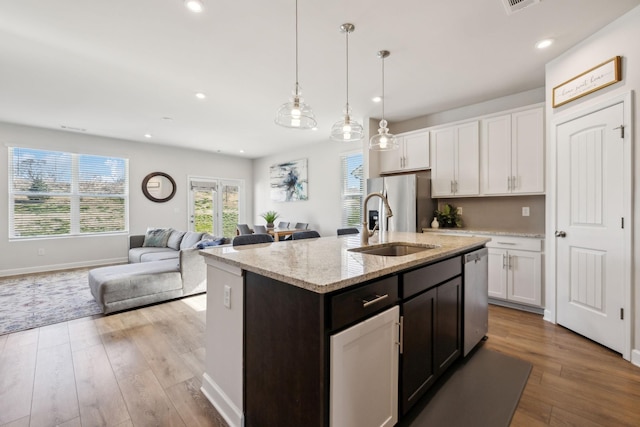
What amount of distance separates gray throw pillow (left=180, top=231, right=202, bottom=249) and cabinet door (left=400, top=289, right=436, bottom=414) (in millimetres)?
4029

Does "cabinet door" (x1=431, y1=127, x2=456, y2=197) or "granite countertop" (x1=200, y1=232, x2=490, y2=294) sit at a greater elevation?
"cabinet door" (x1=431, y1=127, x2=456, y2=197)

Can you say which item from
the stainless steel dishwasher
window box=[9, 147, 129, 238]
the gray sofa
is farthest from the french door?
the stainless steel dishwasher

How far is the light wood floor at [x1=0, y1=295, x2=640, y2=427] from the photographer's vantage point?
1645 millimetres

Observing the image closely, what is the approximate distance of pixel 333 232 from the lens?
20.5ft

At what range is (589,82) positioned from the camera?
2.53m

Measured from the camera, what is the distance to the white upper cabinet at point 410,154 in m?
4.22

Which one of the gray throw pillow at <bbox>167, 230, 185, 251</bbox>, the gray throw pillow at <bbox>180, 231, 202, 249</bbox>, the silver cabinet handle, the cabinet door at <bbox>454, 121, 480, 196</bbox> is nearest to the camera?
the silver cabinet handle

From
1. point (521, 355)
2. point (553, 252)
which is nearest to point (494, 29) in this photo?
point (553, 252)

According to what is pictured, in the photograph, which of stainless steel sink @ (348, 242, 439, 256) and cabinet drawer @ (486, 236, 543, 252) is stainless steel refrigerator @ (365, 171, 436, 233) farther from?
stainless steel sink @ (348, 242, 439, 256)

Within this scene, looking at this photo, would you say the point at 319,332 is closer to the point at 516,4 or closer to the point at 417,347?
the point at 417,347

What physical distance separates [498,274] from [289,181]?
502 cm

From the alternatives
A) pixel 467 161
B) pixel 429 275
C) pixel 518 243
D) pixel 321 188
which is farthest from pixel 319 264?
pixel 321 188

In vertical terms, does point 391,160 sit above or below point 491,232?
above

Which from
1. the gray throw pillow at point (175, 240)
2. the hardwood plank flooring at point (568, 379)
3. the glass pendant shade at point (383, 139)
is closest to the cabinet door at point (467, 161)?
the glass pendant shade at point (383, 139)
